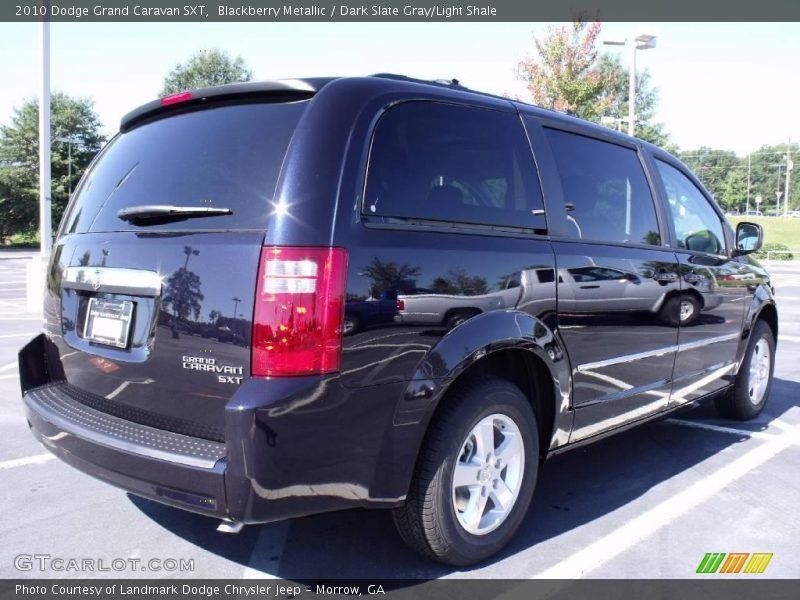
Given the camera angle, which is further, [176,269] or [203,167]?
[203,167]

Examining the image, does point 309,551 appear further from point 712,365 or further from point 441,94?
point 712,365

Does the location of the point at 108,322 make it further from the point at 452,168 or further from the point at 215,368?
the point at 452,168

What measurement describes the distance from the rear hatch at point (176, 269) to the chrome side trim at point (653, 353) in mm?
1724

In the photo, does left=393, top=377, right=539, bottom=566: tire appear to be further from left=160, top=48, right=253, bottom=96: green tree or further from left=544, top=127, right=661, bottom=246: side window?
left=160, top=48, right=253, bottom=96: green tree

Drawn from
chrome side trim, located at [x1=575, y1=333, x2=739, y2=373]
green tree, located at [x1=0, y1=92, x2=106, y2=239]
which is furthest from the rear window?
green tree, located at [x1=0, y1=92, x2=106, y2=239]

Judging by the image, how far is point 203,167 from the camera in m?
2.58

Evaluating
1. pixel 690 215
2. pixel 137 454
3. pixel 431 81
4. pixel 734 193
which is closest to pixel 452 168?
pixel 431 81

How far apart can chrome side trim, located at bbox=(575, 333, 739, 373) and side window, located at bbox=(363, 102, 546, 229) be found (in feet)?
2.47

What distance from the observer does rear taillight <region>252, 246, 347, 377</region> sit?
2193 mm

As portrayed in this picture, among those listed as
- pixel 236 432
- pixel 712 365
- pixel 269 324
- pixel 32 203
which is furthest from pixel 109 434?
pixel 32 203

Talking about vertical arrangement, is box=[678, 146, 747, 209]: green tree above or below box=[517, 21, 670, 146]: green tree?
above

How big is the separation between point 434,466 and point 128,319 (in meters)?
1.30

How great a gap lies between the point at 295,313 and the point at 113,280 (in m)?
0.91

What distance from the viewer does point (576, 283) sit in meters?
3.19
